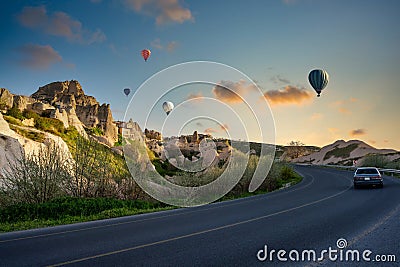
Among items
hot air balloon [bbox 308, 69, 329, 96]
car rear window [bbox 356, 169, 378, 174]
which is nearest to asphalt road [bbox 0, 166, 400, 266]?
car rear window [bbox 356, 169, 378, 174]

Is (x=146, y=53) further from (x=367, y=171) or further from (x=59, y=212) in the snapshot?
(x=59, y=212)

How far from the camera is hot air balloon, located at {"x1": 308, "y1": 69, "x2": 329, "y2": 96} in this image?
3397 centimetres

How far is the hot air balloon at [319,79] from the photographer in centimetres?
3397

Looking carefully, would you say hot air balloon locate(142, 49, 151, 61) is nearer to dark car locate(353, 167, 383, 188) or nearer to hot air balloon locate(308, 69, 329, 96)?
hot air balloon locate(308, 69, 329, 96)

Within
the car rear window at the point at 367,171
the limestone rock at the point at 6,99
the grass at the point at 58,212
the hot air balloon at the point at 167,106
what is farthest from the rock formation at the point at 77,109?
the grass at the point at 58,212

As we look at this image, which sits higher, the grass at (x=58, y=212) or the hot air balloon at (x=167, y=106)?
the hot air balloon at (x=167, y=106)

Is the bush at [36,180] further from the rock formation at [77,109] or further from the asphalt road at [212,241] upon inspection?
the rock formation at [77,109]

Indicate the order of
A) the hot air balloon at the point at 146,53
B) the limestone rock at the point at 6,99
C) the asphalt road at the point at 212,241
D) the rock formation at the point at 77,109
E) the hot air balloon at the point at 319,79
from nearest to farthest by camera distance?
the asphalt road at the point at 212,241 → the hot air balloon at the point at 319,79 → the hot air balloon at the point at 146,53 → the limestone rock at the point at 6,99 → the rock formation at the point at 77,109

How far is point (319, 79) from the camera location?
3397 centimetres

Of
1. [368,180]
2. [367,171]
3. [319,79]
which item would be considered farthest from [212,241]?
[319,79]

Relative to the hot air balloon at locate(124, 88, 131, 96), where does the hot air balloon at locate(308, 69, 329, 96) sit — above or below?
below

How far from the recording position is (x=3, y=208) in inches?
580

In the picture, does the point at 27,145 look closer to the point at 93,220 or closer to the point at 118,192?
the point at 118,192

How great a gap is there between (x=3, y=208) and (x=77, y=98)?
135852 millimetres
